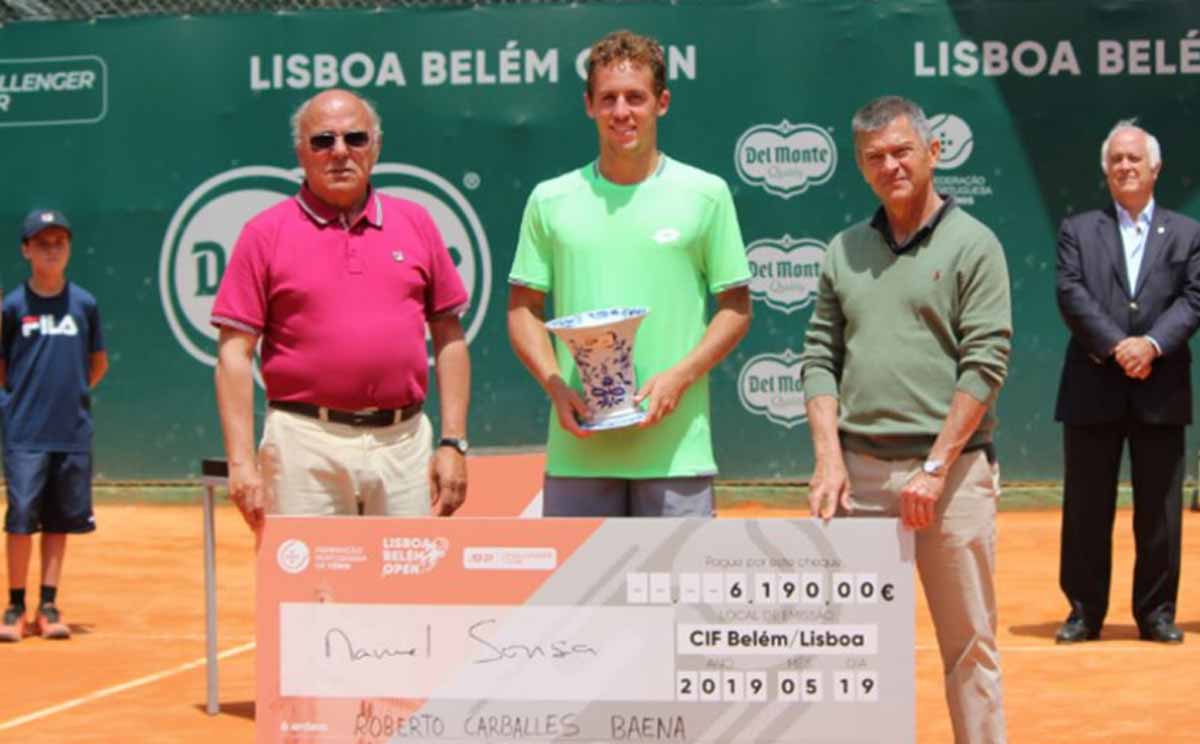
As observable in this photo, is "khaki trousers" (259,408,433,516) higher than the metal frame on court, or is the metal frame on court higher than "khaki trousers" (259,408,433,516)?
"khaki trousers" (259,408,433,516)

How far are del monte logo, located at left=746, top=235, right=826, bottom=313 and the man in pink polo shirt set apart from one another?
23.4 ft

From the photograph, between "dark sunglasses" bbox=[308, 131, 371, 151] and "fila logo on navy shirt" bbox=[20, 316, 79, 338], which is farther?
"fila logo on navy shirt" bbox=[20, 316, 79, 338]

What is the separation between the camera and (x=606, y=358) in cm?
490

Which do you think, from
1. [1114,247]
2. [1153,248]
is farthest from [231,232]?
[1153,248]

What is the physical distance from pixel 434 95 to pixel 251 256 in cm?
757

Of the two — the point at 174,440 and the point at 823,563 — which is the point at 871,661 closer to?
the point at 823,563

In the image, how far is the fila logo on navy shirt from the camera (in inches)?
347

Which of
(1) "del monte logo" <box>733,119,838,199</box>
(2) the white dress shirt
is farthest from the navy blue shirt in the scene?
(1) "del monte logo" <box>733,119,838,199</box>

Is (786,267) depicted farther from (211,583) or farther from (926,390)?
(926,390)

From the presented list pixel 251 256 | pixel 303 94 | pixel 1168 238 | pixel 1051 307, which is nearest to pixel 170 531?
pixel 303 94

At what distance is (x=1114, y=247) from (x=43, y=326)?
4.67 m

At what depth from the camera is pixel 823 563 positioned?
15.3 ft

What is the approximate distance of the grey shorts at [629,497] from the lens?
5012 millimetres

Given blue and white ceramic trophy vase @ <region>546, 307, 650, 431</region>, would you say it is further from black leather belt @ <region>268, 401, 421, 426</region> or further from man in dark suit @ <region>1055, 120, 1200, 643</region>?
man in dark suit @ <region>1055, 120, 1200, 643</region>
